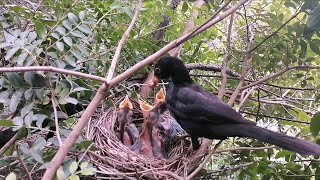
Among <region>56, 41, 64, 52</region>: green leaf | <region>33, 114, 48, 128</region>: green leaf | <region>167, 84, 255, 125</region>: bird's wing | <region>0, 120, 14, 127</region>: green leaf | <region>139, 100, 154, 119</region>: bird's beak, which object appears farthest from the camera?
<region>139, 100, 154, 119</region>: bird's beak

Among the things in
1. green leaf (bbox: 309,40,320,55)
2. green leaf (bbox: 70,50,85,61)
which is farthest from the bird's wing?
green leaf (bbox: 70,50,85,61)

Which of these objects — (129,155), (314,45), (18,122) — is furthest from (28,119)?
(314,45)

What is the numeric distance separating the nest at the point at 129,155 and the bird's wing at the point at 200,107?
123 millimetres

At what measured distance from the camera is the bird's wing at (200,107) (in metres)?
1.32

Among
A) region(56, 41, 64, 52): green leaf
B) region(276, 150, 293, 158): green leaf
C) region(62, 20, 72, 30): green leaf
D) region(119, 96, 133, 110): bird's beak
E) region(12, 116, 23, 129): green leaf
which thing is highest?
region(62, 20, 72, 30): green leaf

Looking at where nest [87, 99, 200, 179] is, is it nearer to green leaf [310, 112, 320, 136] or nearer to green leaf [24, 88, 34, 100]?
green leaf [24, 88, 34, 100]

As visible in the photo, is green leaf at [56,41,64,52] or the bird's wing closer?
green leaf at [56,41,64,52]

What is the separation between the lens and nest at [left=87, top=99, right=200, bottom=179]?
4.09 ft

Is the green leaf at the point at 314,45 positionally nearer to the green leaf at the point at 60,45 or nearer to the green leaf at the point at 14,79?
the green leaf at the point at 60,45

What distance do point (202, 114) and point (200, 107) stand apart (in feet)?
0.07

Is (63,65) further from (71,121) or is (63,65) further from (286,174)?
(286,174)

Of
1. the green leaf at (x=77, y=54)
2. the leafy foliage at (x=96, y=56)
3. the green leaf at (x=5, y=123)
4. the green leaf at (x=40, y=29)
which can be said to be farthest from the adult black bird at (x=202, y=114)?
the green leaf at (x=5, y=123)

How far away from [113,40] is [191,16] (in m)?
0.28

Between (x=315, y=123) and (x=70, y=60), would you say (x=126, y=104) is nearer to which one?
(x=70, y=60)
